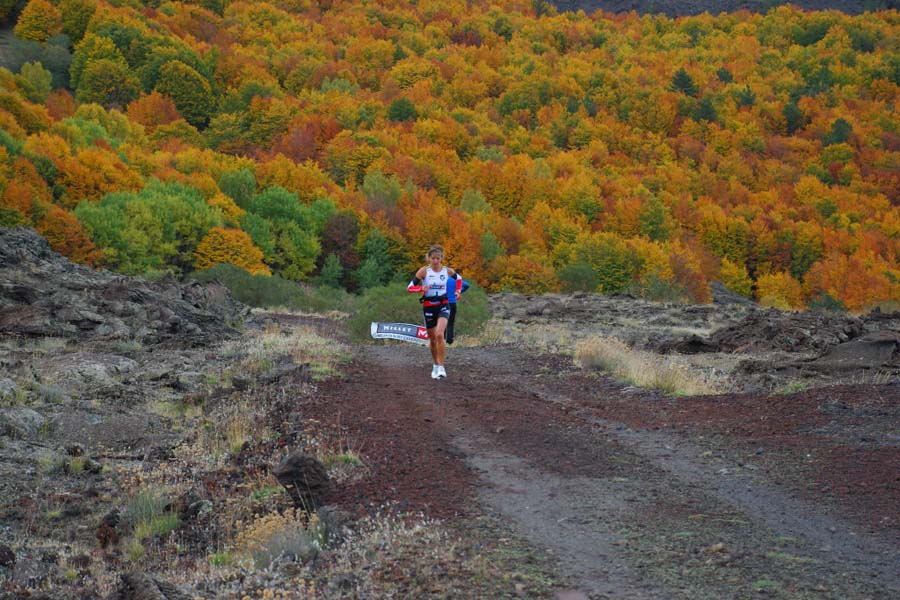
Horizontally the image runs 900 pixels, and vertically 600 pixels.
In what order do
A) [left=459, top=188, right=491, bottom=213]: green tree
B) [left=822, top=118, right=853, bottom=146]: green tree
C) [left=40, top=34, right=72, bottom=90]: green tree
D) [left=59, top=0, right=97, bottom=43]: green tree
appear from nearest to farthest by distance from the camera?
[left=459, top=188, right=491, bottom=213]: green tree, [left=40, top=34, right=72, bottom=90]: green tree, [left=822, top=118, right=853, bottom=146]: green tree, [left=59, top=0, right=97, bottom=43]: green tree

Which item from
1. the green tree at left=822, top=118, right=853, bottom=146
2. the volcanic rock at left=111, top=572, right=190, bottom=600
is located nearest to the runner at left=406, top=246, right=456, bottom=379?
the volcanic rock at left=111, top=572, right=190, bottom=600

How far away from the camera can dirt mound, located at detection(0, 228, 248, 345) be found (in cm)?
2075

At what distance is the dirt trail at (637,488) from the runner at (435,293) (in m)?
1.34

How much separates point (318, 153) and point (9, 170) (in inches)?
2614

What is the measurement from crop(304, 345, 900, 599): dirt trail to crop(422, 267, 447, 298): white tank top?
1.65 metres

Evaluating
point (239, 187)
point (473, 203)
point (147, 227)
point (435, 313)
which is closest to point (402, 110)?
point (473, 203)

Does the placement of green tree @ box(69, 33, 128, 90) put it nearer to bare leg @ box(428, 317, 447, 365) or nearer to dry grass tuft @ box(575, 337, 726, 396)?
dry grass tuft @ box(575, 337, 726, 396)

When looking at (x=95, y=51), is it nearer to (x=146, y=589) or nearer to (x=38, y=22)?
(x=38, y=22)

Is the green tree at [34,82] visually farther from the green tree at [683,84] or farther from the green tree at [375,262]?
the green tree at [683,84]

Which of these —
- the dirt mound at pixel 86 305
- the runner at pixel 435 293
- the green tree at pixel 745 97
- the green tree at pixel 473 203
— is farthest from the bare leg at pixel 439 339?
the green tree at pixel 745 97

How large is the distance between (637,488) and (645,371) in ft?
21.8

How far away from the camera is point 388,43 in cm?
19112

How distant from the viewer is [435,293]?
44.0 feet

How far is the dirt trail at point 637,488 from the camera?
554 centimetres
